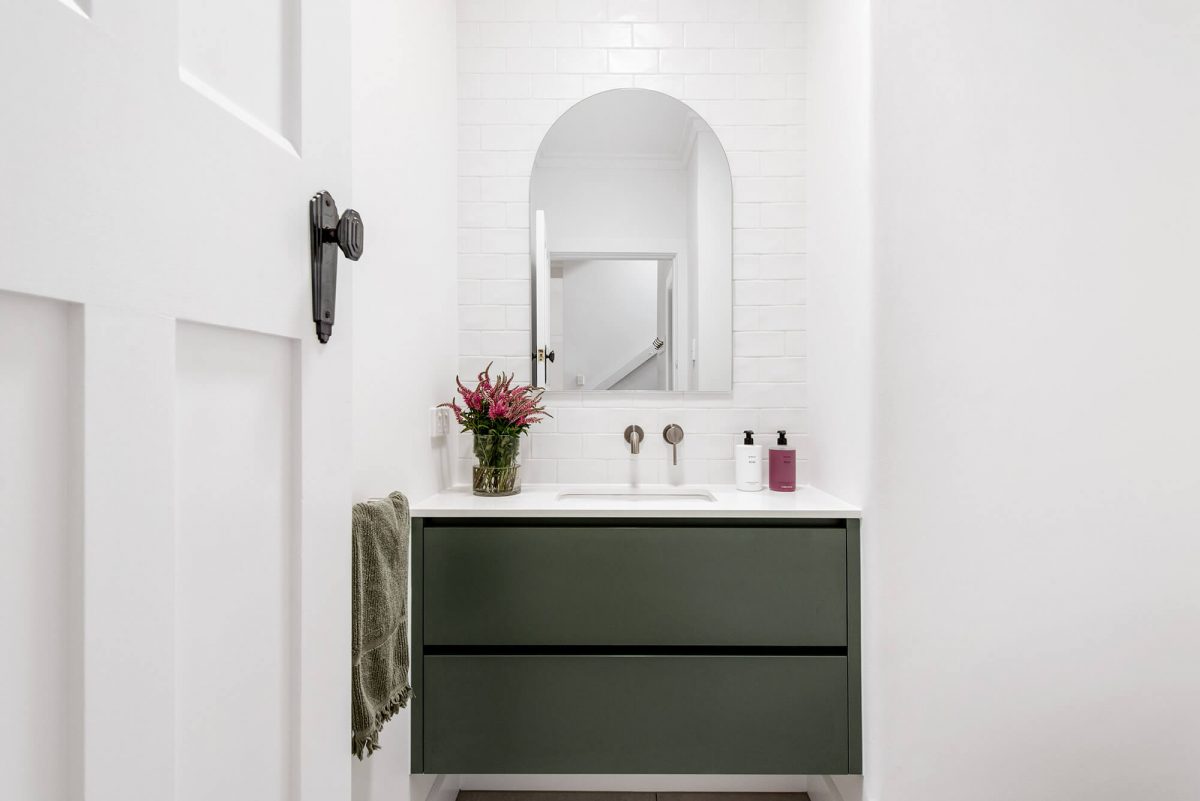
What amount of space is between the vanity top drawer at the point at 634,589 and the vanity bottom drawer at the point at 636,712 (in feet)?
0.18

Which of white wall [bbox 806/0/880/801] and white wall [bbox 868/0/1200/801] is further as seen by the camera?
white wall [bbox 806/0/880/801]

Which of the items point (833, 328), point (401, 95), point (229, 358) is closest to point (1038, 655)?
point (833, 328)

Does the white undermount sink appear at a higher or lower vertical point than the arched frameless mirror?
lower

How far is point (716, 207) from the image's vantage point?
1.98 m

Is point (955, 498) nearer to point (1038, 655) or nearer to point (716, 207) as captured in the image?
point (1038, 655)

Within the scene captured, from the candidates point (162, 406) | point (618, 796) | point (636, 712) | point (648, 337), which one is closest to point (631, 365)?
point (648, 337)

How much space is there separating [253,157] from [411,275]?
1014 millimetres

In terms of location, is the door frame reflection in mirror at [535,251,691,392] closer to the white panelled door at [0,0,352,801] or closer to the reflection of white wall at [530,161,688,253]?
the reflection of white wall at [530,161,688,253]

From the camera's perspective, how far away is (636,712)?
150cm

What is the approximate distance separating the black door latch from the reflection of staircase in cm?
137

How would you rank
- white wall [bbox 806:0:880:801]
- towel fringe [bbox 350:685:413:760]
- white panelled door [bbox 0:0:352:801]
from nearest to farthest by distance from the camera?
1. white panelled door [bbox 0:0:352:801]
2. towel fringe [bbox 350:685:413:760]
3. white wall [bbox 806:0:880:801]

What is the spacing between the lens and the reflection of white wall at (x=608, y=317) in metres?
2.01

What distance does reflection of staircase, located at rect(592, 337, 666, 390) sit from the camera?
79.0 inches

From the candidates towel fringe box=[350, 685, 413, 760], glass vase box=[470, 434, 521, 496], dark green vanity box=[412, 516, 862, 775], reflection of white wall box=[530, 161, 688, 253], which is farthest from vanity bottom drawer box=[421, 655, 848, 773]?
reflection of white wall box=[530, 161, 688, 253]
